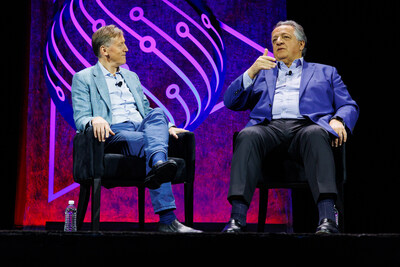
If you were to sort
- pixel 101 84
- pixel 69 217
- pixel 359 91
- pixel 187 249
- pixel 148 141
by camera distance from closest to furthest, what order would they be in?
pixel 187 249, pixel 148 141, pixel 101 84, pixel 359 91, pixel 69 217

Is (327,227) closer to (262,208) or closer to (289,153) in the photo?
(289,153)

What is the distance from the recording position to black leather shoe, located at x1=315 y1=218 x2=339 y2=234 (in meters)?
2.04

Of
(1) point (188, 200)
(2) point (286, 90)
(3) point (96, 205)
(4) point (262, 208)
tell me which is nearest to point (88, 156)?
(3) point (96, 205)

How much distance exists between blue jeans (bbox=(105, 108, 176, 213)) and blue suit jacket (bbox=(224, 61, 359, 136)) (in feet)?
1.48

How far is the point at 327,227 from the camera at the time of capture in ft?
6.78

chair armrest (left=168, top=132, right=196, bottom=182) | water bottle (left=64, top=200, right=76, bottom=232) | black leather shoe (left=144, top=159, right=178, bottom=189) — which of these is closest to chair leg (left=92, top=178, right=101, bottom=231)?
black leather shoe (left=144, top=159, right=178, bottom=189)

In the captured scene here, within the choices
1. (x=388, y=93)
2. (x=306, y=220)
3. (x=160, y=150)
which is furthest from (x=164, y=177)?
(x=388, y=93)

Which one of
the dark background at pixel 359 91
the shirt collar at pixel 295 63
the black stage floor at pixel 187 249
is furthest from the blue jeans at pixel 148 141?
the dark background at pixel 359 91

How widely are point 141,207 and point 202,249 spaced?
1.80m

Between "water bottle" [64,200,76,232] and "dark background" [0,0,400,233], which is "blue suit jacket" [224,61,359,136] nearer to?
"dark background" [0,0,400,233]

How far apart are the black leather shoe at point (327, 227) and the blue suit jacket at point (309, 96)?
2.29 ft

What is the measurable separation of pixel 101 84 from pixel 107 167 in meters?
0.55

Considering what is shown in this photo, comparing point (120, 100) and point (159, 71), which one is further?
point (159, 71)

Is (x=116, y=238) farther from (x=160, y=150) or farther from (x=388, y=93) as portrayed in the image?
(x=388, y=93)
